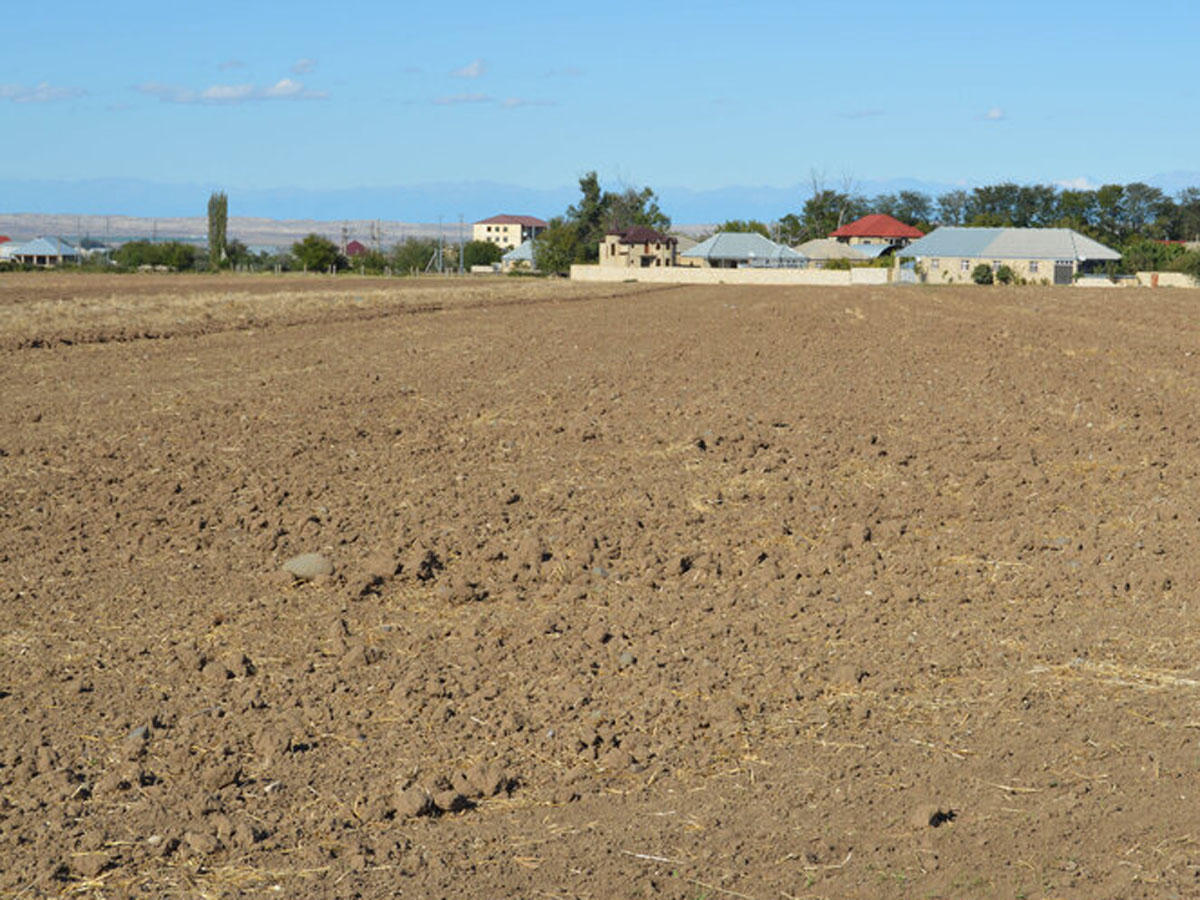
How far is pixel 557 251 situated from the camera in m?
114

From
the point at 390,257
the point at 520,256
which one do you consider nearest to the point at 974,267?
the point at 390,257

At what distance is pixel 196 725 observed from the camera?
20.5 ft

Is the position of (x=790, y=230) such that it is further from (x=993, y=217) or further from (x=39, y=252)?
(x=39, y=252)

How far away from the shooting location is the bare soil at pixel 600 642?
5.10 m

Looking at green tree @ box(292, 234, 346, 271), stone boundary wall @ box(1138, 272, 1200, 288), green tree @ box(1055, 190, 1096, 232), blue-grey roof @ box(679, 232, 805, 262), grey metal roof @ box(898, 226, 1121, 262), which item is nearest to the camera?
stone boundary wall @ box(1138, 272, 1200, 288)

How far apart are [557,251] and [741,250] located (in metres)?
16.6

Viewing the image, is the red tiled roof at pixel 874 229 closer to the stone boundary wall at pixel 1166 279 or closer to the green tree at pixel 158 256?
the stone boundary wall at pixel 1166 279

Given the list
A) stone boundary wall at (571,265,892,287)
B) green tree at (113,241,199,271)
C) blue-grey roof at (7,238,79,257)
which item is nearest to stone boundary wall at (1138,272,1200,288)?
stone boundary wall at (571,265,892,287)

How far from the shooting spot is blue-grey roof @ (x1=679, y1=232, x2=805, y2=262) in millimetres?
118375

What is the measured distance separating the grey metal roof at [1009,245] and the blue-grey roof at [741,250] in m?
13.7

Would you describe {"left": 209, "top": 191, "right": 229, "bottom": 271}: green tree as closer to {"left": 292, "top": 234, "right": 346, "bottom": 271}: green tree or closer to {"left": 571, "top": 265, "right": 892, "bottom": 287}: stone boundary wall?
{"left": 292, "top": 234, "right": 346, "bottom": 271}: green tree

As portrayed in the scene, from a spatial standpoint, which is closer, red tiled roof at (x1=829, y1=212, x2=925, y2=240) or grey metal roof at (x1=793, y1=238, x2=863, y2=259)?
grey metal roof at (x1=793, y1=238, x2=863, y2=259)

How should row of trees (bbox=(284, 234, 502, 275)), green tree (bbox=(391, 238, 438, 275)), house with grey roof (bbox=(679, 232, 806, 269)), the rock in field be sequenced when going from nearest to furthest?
1. the rock in field
2. row of trees (bbox=(284, 234, 502, 275))
3. house with grey roof (bbox=(679, 232, 806, 269))
4. green tree (bbox=(391, 238, 438, 275))

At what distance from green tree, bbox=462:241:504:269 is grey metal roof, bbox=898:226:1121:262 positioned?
209 ft
